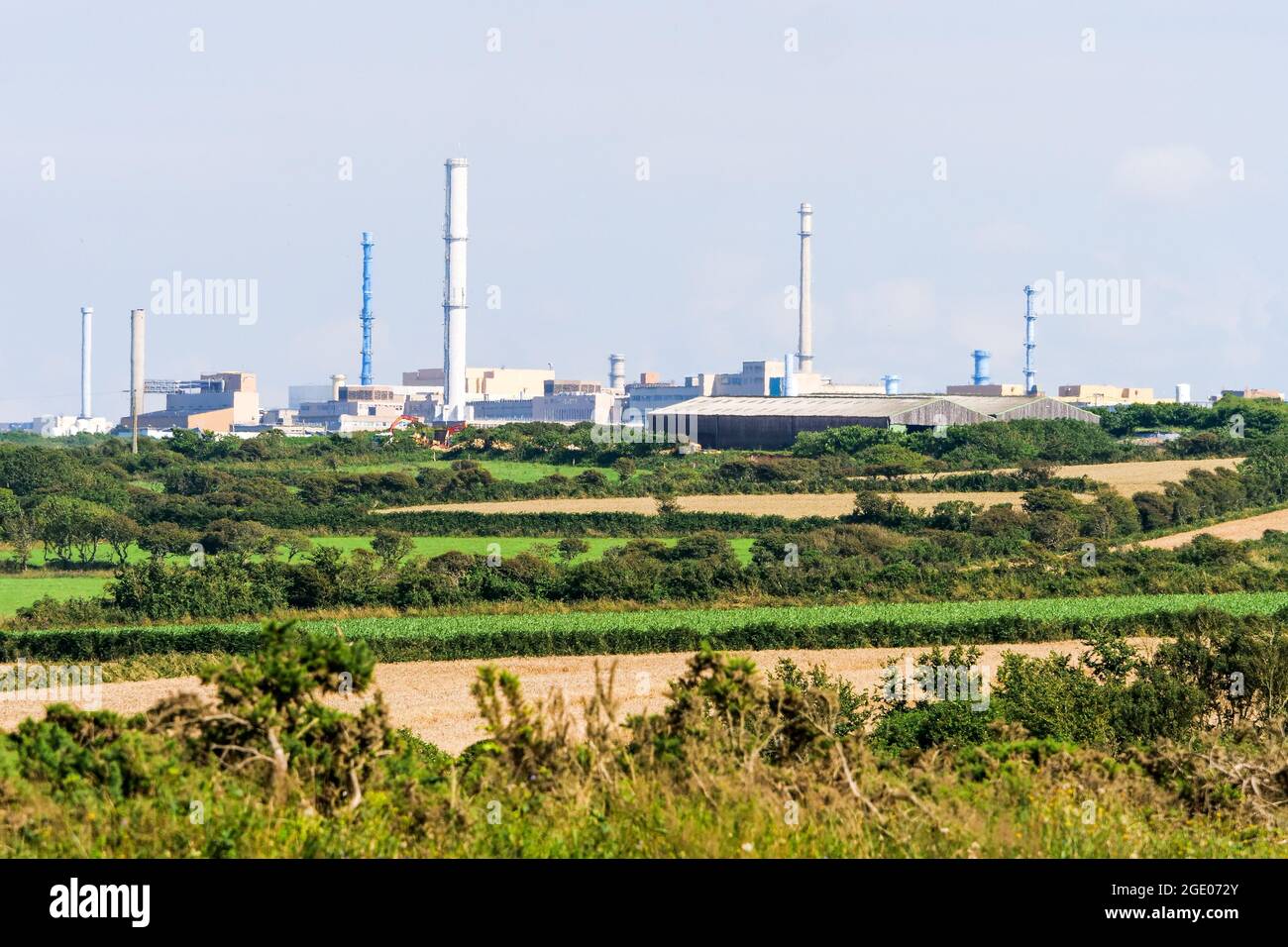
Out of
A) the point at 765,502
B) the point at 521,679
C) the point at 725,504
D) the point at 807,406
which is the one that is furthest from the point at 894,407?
the point at 521,679

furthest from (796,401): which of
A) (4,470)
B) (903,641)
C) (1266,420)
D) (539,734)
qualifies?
(539,734)

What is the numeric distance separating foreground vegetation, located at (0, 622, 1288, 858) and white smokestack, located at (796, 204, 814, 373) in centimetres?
16017

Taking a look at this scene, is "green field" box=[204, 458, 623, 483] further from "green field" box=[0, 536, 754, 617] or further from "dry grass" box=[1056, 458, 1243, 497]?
"dry grass" box=[1056, 458, 1243, 497]

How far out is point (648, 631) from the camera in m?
44.4

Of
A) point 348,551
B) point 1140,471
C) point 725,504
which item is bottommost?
point 348,551

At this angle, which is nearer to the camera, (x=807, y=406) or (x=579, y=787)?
(x=579, y=787)

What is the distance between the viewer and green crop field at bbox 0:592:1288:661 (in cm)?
4275

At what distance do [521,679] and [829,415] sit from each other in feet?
268

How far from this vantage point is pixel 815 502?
3253 inches

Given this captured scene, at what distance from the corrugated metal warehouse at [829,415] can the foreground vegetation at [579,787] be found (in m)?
100

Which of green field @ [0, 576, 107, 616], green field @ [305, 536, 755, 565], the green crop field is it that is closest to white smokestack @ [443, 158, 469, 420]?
green field @ [305, 536, 755, 565]

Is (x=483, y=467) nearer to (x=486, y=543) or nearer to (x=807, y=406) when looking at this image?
(x=486, y=543)
